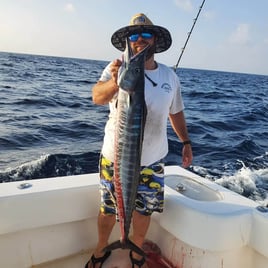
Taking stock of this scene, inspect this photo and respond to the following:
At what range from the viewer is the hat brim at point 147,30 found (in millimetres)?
2334

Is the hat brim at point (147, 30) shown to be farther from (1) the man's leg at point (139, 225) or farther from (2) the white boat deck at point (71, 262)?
(2) the white boat deck at point (71, 262)

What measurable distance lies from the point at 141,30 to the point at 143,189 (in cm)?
116

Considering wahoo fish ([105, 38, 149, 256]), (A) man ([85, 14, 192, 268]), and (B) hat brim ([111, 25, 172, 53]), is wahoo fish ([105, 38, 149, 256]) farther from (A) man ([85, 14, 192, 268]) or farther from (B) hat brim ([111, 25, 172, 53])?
(B) hat brim ([111, 25, 172, 53])

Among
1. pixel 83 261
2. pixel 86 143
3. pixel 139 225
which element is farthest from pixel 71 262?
pixel 86 143

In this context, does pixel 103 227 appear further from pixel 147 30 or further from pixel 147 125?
pixel 147 30

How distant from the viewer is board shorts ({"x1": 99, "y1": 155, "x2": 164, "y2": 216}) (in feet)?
8.34

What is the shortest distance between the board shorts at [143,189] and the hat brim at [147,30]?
0.87m

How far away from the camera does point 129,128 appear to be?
1.92m

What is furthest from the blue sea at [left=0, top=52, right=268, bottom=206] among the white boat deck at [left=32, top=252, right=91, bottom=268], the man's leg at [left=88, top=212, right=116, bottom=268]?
the man's leg at [left=88, top=212, right=116, bottom=268]

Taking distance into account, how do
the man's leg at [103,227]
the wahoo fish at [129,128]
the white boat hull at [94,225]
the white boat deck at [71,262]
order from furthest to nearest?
1. the white boat deck at [71,262]
2. the man's leg at [103,227]
3. the white boat hull at [94,225]
4. the wahoo fish at [129,128]

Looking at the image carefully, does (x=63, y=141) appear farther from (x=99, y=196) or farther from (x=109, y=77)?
(x=109, y=77)

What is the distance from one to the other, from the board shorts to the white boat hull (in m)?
0.23

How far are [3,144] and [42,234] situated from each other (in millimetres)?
6012

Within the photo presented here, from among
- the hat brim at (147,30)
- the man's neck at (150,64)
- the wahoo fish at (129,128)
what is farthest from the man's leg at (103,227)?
the hat brim at (147,30)
